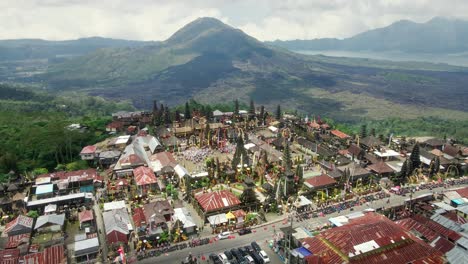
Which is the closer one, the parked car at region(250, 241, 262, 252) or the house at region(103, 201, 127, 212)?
the parked car at region(250, 241, 262, 252)

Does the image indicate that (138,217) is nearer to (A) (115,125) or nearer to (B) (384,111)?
(A) (115,125)

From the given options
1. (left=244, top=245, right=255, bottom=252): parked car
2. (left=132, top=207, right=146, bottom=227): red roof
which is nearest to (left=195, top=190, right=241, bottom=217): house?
(left=132, top=207, right=146, bottom=227): red roof

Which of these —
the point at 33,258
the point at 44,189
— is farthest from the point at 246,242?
the point at 44,189

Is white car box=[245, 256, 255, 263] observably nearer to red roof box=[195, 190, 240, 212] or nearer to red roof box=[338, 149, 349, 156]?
red roof box=[195, 190, 240, 212]

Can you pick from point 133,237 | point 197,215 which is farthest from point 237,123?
point 133,237

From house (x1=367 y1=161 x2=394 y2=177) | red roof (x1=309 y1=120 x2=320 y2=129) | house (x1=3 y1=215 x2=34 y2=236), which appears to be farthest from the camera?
red roof (x1=309 y1=120 x2=320 y2=129)

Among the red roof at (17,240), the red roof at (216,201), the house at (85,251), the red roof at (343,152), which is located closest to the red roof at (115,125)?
the red roof at (216,201)

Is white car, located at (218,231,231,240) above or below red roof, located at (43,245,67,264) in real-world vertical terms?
below

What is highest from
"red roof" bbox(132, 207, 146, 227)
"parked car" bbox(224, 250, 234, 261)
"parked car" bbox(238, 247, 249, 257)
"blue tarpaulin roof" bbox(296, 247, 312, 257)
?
"blue tarpaulin roof" bbox(296, 247, 312, 257)
